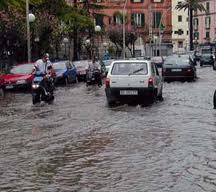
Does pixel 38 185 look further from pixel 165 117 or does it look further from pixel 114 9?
pixel 114 9

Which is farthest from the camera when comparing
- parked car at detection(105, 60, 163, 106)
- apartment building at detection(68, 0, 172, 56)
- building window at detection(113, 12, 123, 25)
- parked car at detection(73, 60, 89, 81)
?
apartment building at detection(68, 0, 172, 56)

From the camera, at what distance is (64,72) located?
38.2 metres

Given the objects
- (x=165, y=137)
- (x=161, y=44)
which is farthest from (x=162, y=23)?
(x=165, y=137)

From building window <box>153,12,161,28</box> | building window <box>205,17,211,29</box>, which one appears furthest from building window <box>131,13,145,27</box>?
building window <box>205,17,211,29</box>

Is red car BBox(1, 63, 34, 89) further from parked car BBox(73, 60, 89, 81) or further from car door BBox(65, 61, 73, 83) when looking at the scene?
parked car BBox(73, 60, 89, 81)

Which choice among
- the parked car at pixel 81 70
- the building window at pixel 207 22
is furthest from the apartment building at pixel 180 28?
the parked car at pixel 81 70

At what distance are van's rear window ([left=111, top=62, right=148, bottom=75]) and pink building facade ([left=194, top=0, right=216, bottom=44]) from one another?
115 m

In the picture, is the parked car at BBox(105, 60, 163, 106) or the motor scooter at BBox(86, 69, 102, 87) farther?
the motor scooter at BBox(86, 69, 102, 87)

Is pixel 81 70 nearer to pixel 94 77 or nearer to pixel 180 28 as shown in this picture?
pixel 94 77

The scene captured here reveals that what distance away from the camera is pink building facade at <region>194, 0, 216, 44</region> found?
13827cm

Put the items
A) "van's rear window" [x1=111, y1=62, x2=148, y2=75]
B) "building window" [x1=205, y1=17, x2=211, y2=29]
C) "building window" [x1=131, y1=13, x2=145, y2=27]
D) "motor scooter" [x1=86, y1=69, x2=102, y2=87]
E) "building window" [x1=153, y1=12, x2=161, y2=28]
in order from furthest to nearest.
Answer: "building window" [x1=205, y1=17, x2=211, y2=29] < "building window" [x1=153, y1=12, x2=161, y2=28] < "building window" [x1=131, y1=13, x2=145, y2=27] < "motor scooter" [x1=86, y1=69, x2=102, y2=87] < "van's rear window" [x1=111, y1=62, x2=148, y2=75]

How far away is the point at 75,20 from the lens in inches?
2350

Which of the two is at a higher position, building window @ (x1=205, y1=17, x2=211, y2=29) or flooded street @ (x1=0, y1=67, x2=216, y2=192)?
building window @ (x1=205, y1=17, x2=211, y2=29)

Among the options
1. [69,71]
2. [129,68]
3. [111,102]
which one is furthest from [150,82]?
[69,71]
